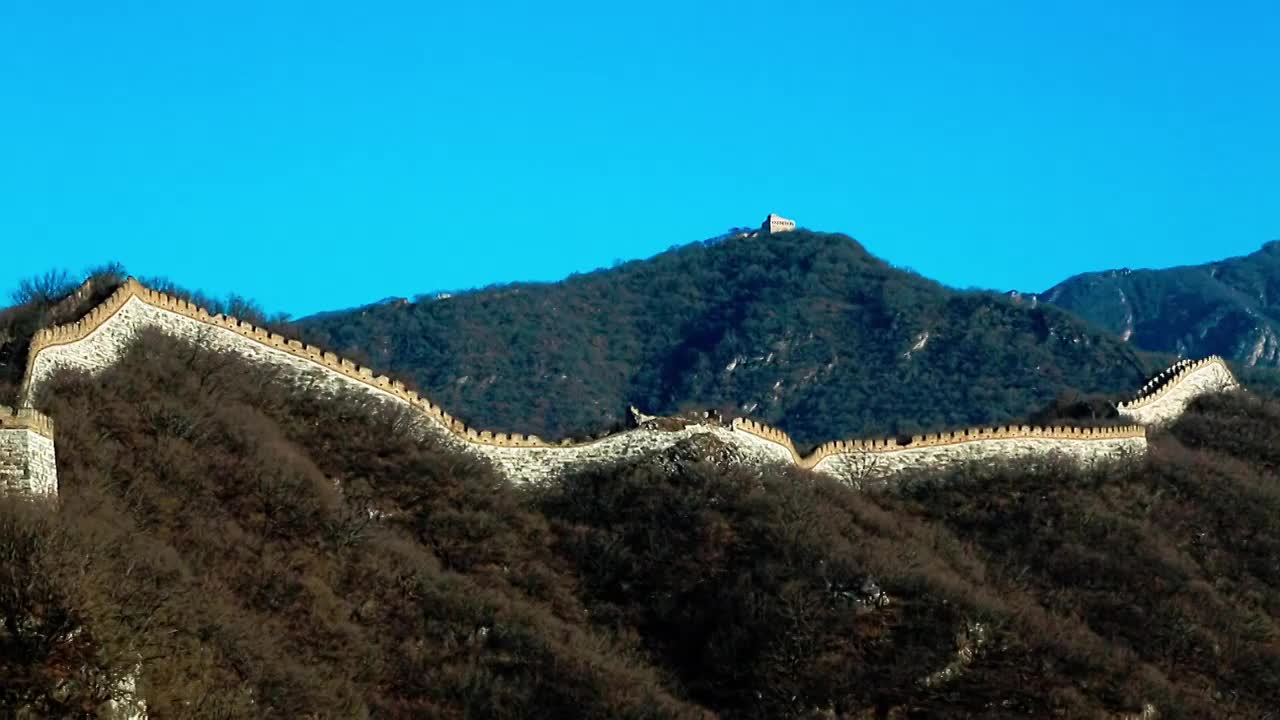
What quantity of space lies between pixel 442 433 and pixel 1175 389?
3265 centimetres

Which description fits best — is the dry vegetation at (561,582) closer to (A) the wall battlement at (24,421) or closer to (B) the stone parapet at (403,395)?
(B) the stone parapet at (403,395)

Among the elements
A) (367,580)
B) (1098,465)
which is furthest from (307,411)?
(1098,465)

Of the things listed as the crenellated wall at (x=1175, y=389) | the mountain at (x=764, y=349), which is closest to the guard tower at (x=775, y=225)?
the mountain at (x=764, y=349)

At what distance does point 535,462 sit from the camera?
2217 inches

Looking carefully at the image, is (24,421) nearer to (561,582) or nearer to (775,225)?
(561,582)

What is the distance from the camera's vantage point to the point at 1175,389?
248 ft

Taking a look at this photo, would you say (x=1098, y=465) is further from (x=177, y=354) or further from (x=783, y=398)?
(x=783, y=398)

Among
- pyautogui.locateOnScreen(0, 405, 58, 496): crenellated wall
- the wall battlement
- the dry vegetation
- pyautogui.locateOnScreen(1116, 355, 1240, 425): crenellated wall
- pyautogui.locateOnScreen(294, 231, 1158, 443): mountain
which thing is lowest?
the dry vegetation

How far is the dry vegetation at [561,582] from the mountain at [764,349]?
4583 cm

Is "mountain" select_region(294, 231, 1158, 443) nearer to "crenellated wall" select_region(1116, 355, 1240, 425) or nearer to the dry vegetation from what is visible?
"crenellated wall" select_region(1116, 355, 1240, 425)

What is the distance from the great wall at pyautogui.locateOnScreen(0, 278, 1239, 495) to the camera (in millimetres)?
40219

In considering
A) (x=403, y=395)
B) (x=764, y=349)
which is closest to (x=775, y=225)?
(x=764, y=349)

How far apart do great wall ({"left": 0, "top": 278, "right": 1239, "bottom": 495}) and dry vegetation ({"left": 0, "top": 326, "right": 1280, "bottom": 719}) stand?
32.3 inches

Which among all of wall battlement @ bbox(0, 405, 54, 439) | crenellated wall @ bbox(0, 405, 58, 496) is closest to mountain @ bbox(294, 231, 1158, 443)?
wall battlement @ bbox(0, 405, 54, 439)
